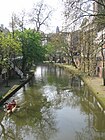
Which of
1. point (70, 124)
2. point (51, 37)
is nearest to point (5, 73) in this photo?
point (70, 124)

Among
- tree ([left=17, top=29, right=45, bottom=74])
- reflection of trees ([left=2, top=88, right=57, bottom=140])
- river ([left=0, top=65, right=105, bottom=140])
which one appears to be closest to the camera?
river ([left=0, top=65, right=105, bottom=140])

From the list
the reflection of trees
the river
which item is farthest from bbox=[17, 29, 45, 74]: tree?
the reflection of trees

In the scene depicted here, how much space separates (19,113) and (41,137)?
22.4ft

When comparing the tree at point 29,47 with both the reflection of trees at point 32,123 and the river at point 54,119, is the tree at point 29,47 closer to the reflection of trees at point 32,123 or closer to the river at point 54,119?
the river at point 54,119

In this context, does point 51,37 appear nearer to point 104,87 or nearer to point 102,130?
point 104,87

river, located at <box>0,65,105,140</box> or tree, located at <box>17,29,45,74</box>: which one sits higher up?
tree, located at <box>17,29,45,74</box>

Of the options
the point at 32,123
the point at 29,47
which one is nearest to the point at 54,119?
the point at 32,123

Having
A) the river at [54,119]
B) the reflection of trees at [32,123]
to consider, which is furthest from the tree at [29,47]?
the reflection of trees at [32,123]

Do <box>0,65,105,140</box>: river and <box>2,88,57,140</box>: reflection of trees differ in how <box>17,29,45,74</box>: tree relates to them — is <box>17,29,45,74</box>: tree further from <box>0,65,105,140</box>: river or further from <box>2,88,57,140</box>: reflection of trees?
<box>2,88,57,140</box>: reflection of trees

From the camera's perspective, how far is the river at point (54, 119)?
2105cm

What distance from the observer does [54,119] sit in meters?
25.2

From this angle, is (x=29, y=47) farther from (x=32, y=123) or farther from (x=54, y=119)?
(x=32, y=123)

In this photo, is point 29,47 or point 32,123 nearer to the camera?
point 32,123

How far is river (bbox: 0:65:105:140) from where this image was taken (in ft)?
69.1
